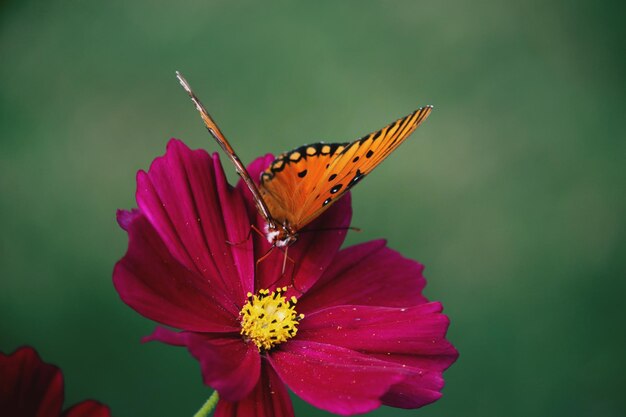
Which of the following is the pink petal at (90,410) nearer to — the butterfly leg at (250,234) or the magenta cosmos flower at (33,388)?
the magenta cosmos flower at (33,388)

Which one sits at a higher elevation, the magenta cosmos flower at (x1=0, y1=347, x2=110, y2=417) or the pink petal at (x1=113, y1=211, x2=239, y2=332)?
the pink petal at (x1=113, y1=211, x2=239, y2=332)

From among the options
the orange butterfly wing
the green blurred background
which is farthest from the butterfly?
the green blurred background

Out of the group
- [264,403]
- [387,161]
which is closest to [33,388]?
[264,403]

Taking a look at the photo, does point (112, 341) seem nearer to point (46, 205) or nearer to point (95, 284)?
point (95, 284)

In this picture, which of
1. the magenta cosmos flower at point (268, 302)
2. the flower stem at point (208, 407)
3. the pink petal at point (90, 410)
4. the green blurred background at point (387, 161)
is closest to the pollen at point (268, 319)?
the magenta cosmos flower at point (268, 302)

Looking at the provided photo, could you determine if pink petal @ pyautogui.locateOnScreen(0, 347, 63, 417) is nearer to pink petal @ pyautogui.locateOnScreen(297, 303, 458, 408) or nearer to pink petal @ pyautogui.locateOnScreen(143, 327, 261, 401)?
pink petal @ pyautogui.locateOnScreen(143, 327, 261, 401)
